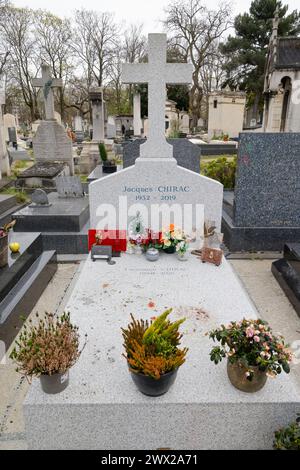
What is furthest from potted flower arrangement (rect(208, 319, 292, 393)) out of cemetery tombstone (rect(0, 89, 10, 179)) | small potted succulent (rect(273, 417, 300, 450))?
cemetery tombstone (rect(0, 89, 10, 179))

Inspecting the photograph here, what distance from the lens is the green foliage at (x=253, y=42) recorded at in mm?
35562

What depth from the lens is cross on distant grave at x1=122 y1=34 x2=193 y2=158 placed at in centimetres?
530

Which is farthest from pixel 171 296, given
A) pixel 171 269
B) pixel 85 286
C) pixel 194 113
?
pixel 194 113

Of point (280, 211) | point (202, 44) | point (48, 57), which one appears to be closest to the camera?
point (280, 211)

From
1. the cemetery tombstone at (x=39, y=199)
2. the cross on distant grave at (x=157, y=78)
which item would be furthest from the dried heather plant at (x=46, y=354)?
the cemetery tombstone at (x=39, y=199)

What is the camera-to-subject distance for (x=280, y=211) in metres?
6.89

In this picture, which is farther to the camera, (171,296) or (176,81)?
(176,81)

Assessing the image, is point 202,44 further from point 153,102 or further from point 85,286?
point 85,286

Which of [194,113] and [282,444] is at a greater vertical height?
[194,113]

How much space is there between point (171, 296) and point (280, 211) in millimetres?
3855

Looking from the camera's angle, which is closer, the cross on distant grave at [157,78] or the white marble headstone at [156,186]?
the cross on distant grave at [157,78]

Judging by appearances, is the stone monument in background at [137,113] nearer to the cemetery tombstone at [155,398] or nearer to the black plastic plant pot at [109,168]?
the black plastic plant pot at [109,168]

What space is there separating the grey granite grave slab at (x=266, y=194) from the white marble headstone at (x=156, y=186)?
135 centimetres
